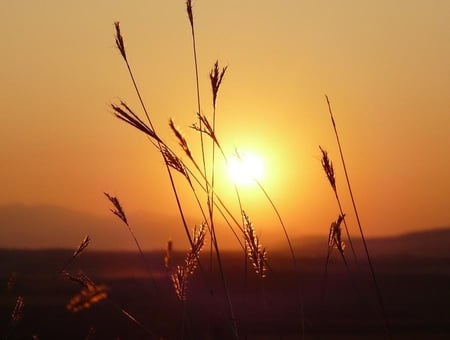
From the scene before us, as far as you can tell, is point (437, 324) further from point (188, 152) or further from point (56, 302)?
point (188, 152)

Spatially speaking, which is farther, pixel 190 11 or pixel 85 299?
pixel 190 11

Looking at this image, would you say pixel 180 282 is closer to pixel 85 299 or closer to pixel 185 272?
pixel 185 272

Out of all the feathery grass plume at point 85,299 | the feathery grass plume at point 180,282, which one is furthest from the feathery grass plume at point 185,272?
the feathery grass plume at point 85,299

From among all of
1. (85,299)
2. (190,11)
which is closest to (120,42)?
(190,11)

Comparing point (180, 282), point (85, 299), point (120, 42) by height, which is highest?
point (120, 42)

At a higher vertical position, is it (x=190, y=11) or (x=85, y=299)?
(x=190, y=11)

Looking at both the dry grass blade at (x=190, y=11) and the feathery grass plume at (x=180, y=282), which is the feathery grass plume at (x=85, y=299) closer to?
the feathery grass plume at (x=180, y=282)

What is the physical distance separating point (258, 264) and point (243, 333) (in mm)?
275

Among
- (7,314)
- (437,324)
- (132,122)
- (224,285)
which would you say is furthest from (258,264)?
(437,324)

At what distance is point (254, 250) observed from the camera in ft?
9.49

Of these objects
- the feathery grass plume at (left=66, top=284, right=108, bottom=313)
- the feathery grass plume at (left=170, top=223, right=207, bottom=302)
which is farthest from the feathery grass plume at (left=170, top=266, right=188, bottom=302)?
the feathery grass plume at (left=66, top=284, right=108, bottom=313)

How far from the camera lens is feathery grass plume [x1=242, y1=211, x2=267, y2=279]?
2865 mm

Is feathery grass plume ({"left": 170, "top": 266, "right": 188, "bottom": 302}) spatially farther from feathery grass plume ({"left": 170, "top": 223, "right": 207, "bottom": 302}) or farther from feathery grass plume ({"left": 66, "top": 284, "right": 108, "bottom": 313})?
feathery grass plume ({"left": 66, "top": 284, "right": 108, "bottom": 313})

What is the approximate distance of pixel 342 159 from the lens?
3250 mm
